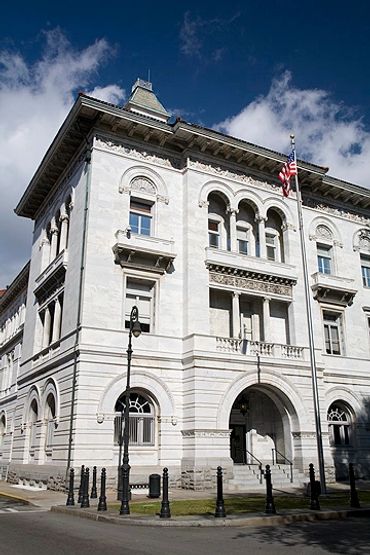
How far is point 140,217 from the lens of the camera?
27.4 metres

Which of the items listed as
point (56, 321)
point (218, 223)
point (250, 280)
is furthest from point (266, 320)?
point (56, 321)

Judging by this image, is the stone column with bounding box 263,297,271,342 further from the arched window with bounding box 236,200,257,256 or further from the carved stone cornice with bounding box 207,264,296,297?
the arched window with bounding box 236,200,257,256

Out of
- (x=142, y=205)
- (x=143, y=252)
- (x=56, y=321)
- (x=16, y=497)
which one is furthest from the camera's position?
(x=56, y=321)

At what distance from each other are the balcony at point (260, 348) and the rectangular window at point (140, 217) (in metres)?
6.57

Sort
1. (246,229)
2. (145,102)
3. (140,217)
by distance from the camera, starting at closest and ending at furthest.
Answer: (140,217) < (246,229) < (145,102)

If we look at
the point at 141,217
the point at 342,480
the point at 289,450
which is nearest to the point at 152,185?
the point at 141,217

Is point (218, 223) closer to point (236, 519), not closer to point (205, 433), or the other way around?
point (205, 433)

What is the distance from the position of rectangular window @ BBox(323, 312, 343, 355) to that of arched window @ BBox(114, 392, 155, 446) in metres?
11.5

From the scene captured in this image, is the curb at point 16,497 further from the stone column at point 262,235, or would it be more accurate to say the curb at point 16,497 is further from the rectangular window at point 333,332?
the rectangular window at point 333,332

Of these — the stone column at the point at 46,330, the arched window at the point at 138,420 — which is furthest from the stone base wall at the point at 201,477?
the stone column at the point at 46,330

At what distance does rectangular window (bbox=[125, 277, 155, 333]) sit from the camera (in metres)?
25.8

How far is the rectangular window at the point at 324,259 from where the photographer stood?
106 feet

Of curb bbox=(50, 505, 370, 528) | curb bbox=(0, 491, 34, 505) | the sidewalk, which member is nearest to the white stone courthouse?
curb bbox=(0, 491, 34, 505)

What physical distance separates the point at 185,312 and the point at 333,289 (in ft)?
31.2
